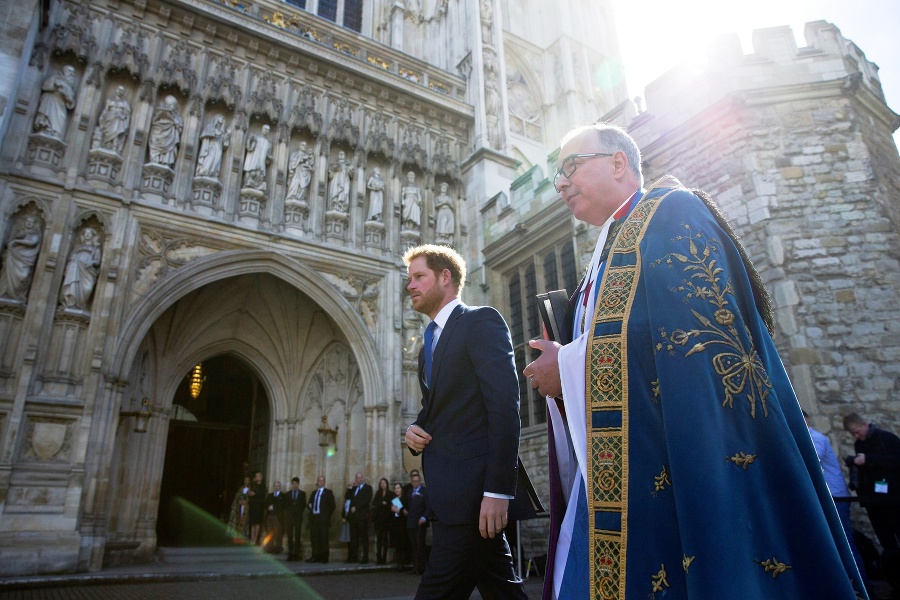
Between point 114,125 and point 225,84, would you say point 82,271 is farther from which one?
point 225,84

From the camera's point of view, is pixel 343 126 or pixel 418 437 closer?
pixel 418 437

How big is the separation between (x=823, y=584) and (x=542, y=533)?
8.64 metres

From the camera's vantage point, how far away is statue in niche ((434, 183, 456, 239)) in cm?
1272

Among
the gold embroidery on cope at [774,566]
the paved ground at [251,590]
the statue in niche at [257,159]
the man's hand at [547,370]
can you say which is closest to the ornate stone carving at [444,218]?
the statue in niche at [257,159]

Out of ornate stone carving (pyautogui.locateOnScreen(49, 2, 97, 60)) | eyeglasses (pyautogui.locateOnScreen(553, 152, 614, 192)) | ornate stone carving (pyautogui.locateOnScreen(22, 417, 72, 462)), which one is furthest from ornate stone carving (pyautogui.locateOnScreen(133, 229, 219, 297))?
eyeglasses (pyautogui.locateOnScreen(553, 152, 614, 192))

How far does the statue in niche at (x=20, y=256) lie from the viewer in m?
8.13

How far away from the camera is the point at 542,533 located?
30.2 feet

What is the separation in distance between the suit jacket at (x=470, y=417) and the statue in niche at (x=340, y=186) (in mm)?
9406

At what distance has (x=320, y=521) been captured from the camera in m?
9.91

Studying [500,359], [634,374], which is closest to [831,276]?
[500,359]

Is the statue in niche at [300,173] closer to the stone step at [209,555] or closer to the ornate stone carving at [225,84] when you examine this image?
the ornate stone carving at [225,84]

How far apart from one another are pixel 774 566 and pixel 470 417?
1243mm

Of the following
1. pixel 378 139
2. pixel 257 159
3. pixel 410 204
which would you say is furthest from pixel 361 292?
pixel 378 139

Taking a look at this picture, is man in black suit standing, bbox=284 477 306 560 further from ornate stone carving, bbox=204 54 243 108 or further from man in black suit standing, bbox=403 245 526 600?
man in black suit standing, bbox=403 245 526 600
